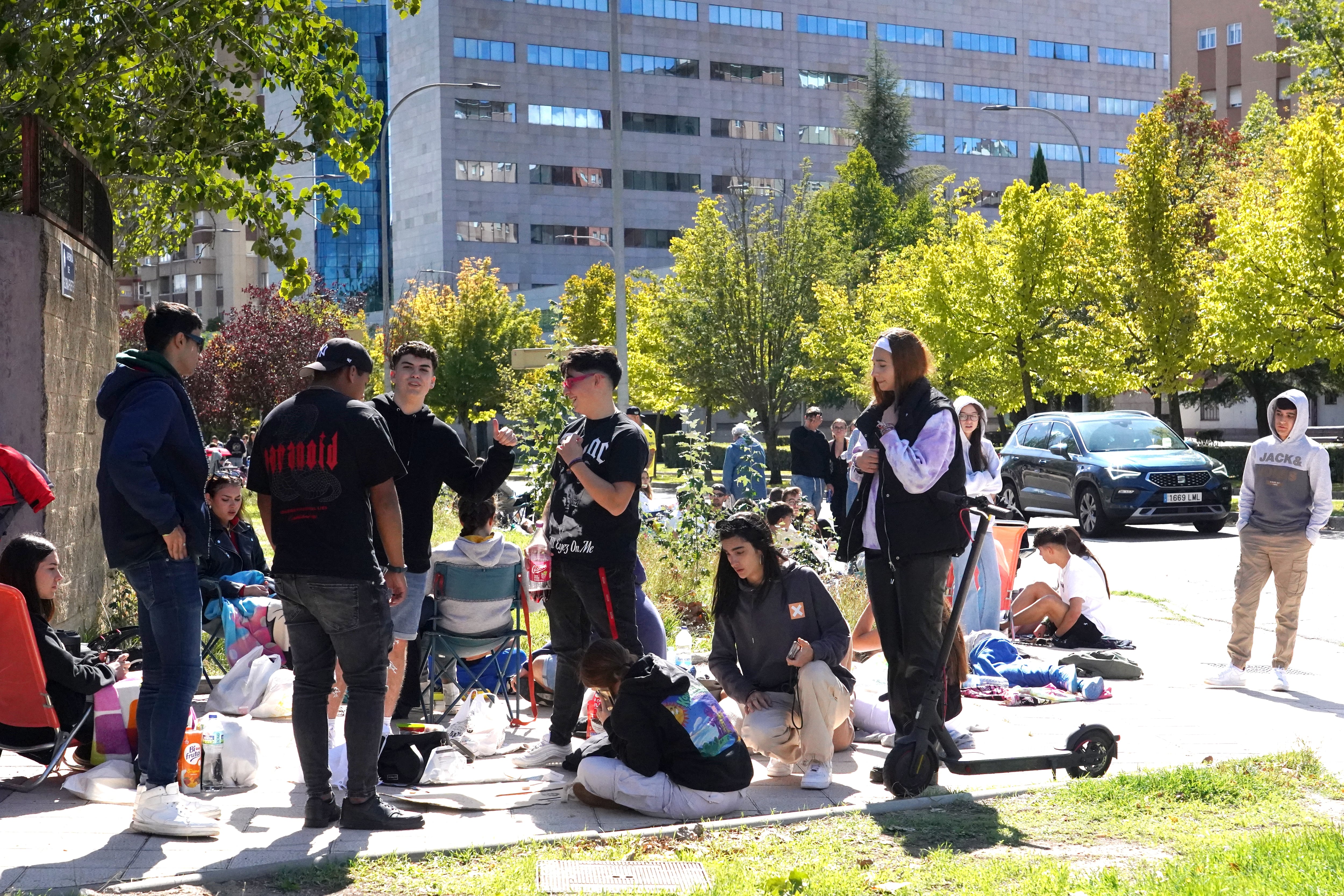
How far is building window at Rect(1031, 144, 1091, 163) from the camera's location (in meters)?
93.4

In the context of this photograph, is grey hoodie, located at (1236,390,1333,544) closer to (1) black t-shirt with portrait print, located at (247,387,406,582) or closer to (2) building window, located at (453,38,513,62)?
(1) black t-shirt with portrait print, located at (247,387,406,582)

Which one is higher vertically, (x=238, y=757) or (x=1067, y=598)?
(x=1067, y=598)

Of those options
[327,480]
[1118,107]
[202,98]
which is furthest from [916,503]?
[1118,107]

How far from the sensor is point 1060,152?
309 feet

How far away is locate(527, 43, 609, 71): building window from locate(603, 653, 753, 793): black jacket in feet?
251

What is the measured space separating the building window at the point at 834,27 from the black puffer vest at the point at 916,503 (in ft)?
278

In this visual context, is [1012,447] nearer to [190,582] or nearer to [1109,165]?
[190,582]

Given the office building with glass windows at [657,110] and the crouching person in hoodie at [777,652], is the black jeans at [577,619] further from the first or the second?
the office building with glass windows at [657,110]

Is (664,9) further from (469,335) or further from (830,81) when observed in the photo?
(469,335)

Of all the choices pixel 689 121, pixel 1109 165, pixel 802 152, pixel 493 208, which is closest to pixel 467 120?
pixel 493 208

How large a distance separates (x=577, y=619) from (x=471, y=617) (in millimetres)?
1204

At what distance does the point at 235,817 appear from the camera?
545cm

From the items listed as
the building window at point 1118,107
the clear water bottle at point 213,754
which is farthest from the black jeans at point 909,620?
the building window at point 1118,107

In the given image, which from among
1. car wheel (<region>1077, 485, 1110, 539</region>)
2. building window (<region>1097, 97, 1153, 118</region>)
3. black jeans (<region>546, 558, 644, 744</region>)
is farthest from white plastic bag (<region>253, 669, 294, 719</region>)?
building window (<region>1097, 97, 1153, 118</region>)
